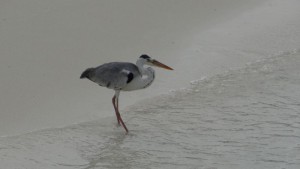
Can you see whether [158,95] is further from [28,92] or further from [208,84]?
[28,92]

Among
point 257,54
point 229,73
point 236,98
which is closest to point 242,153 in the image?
point 236,98

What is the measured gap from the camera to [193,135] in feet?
22.2

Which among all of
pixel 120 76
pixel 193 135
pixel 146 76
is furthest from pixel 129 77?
pixel 193 135

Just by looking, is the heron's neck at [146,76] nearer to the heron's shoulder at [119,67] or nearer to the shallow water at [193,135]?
the heron's shoulder at [119,67]

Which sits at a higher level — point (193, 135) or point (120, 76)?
point (120, 76)

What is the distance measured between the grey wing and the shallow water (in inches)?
17.8

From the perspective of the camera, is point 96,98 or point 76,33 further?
point 76,33

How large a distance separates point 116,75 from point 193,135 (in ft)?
3.61

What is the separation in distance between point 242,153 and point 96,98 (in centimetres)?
211

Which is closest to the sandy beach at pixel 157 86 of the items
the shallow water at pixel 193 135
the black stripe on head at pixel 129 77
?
the shallow water at pixel 193 135

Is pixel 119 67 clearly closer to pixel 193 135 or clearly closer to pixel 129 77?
pixel 129 77

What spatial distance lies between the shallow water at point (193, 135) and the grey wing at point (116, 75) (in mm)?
452

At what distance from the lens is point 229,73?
28.2 feet

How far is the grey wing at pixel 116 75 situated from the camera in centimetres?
700
